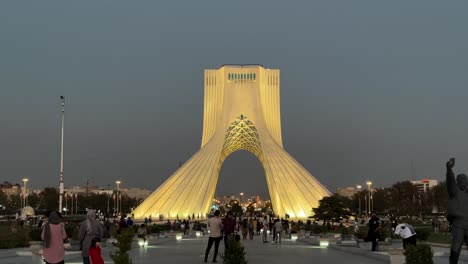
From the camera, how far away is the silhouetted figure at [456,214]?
355 inches

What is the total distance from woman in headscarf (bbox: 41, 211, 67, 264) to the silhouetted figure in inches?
218

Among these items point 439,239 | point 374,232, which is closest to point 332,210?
point 439,239

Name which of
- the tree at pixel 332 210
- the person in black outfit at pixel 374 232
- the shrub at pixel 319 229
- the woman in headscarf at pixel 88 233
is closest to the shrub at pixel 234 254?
the woman in headscarf at pixel 88 233

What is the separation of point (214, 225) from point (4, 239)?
8.52 metres

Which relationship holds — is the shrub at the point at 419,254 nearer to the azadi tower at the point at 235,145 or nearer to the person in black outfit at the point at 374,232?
the person in black outfit at the point at 374,232

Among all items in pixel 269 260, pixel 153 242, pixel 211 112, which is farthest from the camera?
pixel 211 112

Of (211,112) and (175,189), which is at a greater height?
(211,112)

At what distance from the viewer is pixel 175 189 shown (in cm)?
5509

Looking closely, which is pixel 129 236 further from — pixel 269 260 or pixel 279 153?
pixel 279 153

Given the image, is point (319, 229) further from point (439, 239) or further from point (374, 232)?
point (374, 232)

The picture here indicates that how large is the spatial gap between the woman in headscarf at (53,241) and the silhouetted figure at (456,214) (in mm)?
5535

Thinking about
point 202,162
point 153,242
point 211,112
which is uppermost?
point 211,112

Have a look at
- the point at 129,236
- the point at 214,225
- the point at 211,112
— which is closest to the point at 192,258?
the point at 214,225

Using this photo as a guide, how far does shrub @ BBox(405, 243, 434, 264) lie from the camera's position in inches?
365
